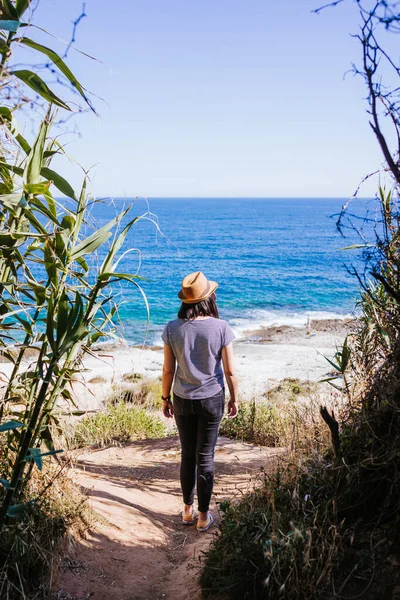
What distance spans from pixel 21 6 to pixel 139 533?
11.8ft

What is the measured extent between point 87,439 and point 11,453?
12.0 ft

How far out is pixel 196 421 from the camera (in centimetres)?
407


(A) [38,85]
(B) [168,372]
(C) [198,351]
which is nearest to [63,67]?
(A) [38,85]

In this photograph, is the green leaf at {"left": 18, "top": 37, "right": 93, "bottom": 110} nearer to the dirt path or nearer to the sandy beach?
the dirt path

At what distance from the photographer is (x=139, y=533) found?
4176 millimetres

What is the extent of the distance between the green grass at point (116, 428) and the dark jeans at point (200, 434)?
2848 mm

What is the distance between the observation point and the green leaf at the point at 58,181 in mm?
2684

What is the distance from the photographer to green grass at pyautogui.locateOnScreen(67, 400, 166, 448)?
695cm

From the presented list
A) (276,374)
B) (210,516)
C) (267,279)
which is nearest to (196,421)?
(210,516)

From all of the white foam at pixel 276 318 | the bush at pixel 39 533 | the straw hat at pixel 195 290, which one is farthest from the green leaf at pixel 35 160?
the white foam at pixel 276 318

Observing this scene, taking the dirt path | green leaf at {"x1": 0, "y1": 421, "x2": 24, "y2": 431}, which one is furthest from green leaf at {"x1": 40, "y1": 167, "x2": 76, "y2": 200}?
the dirt path

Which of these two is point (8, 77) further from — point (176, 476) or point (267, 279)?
point (267, 279)

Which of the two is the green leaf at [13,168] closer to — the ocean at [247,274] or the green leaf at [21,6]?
the ocean at [247,274]

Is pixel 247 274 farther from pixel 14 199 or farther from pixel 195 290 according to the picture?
pixel 14 199
